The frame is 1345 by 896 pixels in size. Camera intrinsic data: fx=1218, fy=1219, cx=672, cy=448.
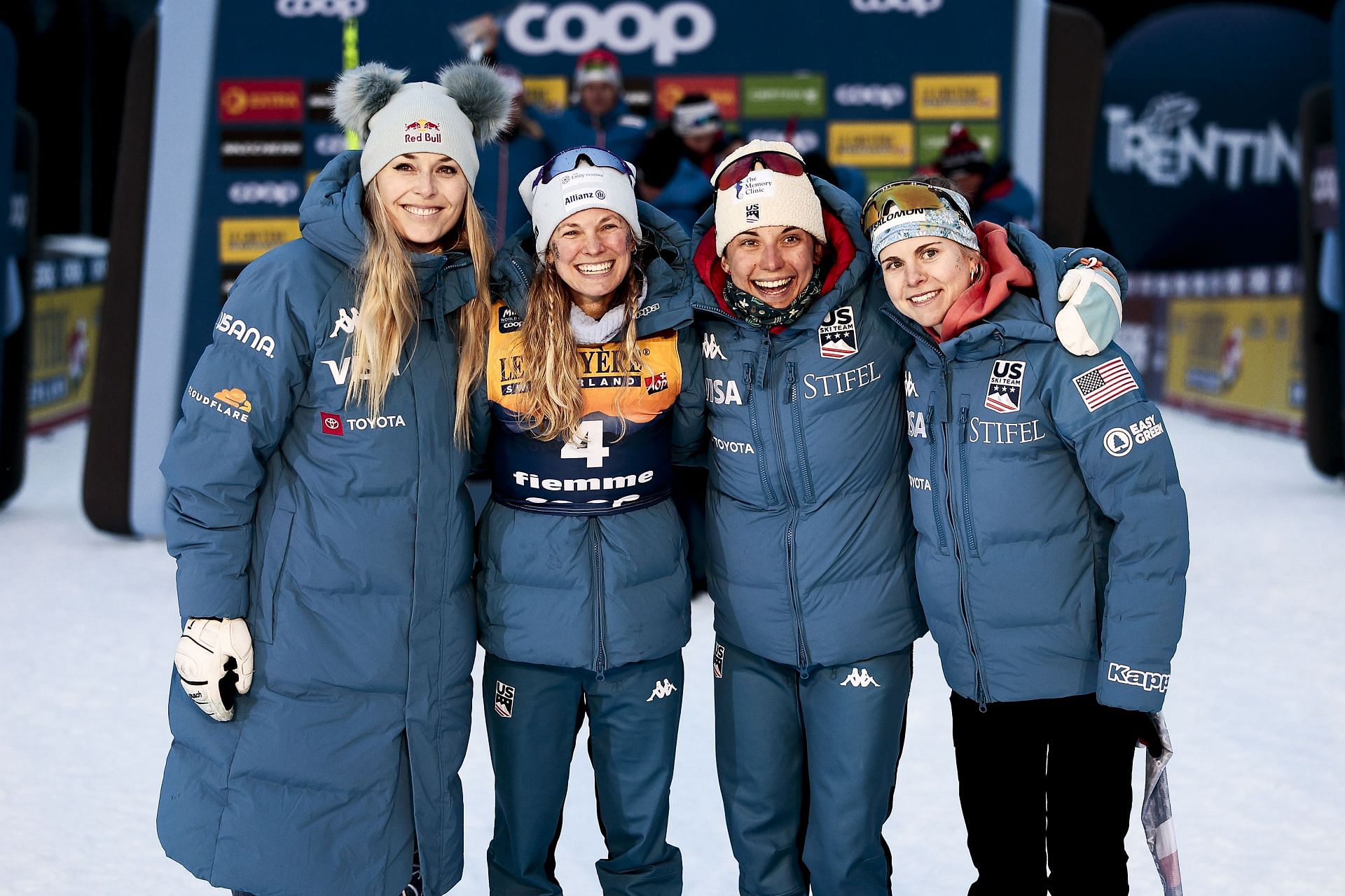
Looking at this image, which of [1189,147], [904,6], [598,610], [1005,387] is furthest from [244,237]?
[1189,147]

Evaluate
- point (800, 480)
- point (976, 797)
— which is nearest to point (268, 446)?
point (800, 480)

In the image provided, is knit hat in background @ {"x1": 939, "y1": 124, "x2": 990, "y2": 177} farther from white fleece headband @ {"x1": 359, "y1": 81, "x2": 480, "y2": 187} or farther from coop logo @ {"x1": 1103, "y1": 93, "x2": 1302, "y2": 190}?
coop logo @ {"x1": 1103, "y1": 93, "x2": 1302, "y2": 190}

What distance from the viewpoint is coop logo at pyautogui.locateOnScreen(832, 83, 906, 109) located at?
4.81 meters

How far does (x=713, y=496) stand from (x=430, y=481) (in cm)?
49

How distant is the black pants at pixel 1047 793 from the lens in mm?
1734

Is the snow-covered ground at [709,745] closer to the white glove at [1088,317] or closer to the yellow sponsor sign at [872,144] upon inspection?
the white glove at [1088,317]

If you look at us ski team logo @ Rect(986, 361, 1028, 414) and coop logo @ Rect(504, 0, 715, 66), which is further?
coop logo @ Rect(504, 0, 715, 66)

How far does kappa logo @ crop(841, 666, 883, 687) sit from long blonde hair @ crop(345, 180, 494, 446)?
2.29 feet

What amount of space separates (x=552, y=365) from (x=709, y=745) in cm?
147

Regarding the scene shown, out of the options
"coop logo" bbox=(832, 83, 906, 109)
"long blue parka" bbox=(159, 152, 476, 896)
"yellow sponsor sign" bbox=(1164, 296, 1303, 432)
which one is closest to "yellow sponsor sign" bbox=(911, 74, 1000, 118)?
"coop logo" bbox=(832, 83, 906, 109)

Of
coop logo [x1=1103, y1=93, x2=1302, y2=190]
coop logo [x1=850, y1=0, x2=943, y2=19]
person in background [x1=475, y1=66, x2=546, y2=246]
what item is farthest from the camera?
coop logo [x1=1103, y1=93, x2=1302, y2=190]

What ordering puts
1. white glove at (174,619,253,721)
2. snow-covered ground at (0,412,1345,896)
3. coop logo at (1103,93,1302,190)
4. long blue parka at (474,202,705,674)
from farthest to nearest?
coop logo at (1103,93,1302,190), snow-covered ground at (0,412,1345,896), long blue parka at (474,202,705,674), white glove at (174,619,253,721)

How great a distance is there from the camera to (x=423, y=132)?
5.84ft

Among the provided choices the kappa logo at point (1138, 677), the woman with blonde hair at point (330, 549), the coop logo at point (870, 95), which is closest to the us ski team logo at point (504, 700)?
the woman with blonde hair at point (330, 549)
